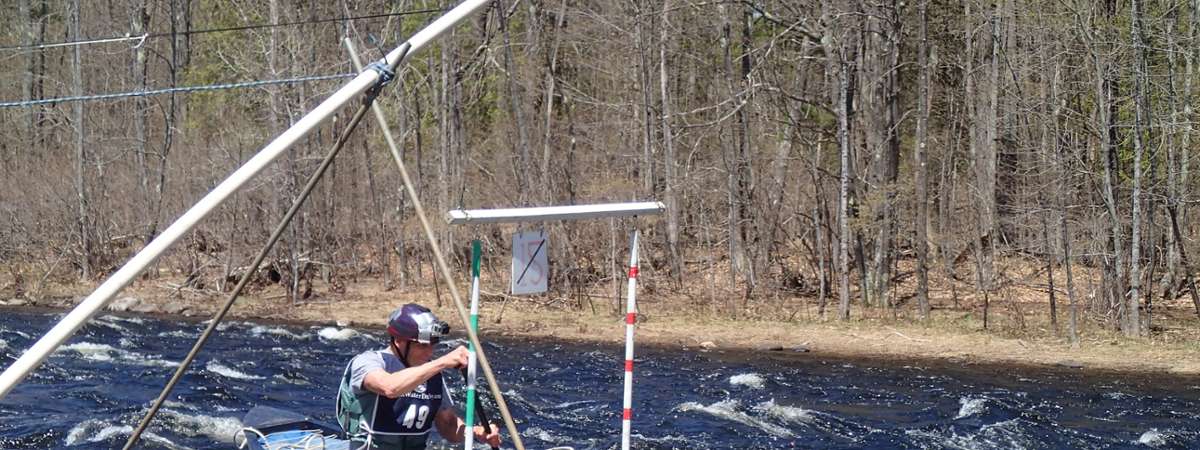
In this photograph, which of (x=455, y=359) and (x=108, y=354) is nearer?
(x=455, y=359)

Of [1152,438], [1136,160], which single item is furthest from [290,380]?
[1136,160]

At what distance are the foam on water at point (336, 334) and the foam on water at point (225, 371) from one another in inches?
126

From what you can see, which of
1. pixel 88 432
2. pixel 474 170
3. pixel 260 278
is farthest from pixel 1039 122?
pixel 88 432

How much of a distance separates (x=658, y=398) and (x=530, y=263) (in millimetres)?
8089

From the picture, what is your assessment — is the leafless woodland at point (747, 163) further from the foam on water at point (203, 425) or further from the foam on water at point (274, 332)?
the foam on water at point (203, 425)

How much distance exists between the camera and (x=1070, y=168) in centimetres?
2200

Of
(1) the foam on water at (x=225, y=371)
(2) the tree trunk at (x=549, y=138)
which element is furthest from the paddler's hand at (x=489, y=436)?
(2) the tree trunk at (x=549, y=138)

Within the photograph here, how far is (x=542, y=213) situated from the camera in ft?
24.1

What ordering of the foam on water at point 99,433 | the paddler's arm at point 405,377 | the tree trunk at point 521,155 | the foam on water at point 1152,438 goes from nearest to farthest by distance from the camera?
the paddler's arm at point 405,377 → the foam on water at point 99,433 → the foam on water at point 1152,438 → the tree trunk at point 521,155

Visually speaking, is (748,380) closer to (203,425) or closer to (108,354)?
(203,425)

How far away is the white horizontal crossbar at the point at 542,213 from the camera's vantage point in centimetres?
720

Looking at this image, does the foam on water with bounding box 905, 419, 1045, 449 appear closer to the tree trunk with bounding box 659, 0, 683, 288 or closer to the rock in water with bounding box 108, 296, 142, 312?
the tree trunk with bounding box 659, 0, 683, 288

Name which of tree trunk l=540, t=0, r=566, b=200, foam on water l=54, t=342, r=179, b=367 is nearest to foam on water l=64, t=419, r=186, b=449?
foam on water l=54, t=342, r=179, b=367

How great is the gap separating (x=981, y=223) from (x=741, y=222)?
17.0ft
